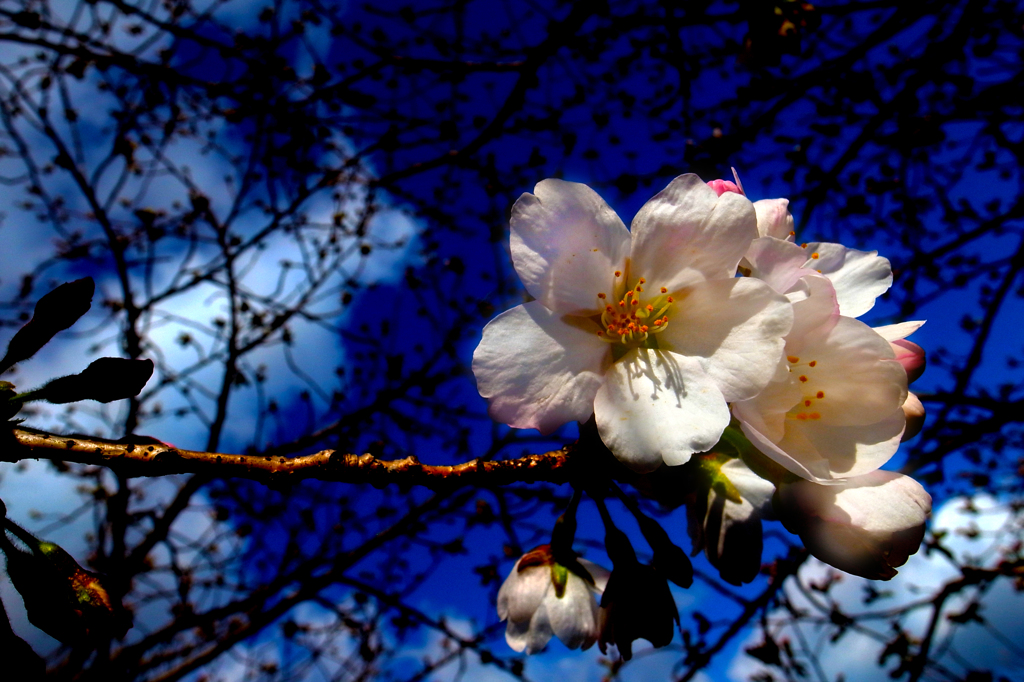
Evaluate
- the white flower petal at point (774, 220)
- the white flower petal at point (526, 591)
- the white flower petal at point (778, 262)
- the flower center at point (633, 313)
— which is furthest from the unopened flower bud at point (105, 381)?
the white flower petal at point (774, 220)

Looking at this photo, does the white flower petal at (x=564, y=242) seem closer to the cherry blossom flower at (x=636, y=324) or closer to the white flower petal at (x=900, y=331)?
the cherry blossom flower at (x=636, y=324)

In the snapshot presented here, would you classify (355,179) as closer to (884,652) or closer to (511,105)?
(511,105)

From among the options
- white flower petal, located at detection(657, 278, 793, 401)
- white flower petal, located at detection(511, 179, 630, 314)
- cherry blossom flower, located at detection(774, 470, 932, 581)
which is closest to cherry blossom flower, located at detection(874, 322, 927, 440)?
cherry blossom flower, located at detection(774, 470, 932, 581)

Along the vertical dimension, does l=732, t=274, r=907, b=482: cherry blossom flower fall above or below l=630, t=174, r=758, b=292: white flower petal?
below

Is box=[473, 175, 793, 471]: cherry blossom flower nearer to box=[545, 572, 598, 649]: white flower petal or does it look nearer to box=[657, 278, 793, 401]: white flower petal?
box=[657, 278, 793, 401]: white flower petal

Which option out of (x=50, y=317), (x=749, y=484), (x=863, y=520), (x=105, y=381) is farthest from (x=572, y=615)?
(x=50, y=317)

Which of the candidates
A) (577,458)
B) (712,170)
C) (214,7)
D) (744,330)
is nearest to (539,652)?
(577,458)
